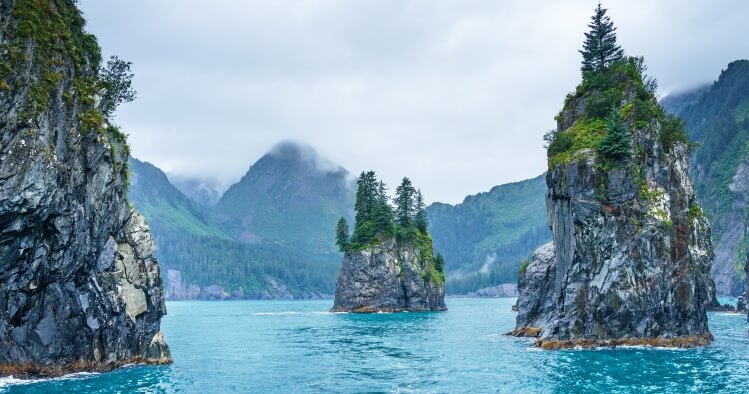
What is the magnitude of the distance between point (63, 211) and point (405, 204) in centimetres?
12350

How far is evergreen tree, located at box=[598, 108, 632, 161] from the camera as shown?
6356 centimetres

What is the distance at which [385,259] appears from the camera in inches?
5817

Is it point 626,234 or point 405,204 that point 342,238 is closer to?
point 405,204

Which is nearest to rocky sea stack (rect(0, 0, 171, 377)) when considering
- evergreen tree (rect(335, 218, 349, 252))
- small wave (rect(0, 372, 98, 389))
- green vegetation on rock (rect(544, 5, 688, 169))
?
small wave (rect(0, 372, 98, 389))

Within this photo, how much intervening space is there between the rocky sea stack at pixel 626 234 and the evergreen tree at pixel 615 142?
12 cm

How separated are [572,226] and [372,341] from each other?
3071 centimetres

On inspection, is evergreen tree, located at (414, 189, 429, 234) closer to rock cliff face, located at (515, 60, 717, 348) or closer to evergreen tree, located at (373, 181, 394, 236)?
evergreen tree, located at (373, 181, 394, 236)

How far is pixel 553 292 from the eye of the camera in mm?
78438

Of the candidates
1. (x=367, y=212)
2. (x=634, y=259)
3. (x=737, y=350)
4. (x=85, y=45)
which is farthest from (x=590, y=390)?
(x=367, y=212)

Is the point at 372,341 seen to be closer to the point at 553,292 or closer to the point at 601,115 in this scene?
the point at 553,292

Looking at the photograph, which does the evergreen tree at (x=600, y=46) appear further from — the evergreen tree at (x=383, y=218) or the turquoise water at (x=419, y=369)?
the evergreen tree at (x=383, y=218)

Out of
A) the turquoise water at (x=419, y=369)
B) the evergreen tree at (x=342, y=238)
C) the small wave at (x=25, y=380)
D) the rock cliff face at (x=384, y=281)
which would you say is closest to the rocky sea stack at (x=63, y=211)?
the small wave at (x=25, y=380)

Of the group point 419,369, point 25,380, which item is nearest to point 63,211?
point 25,380

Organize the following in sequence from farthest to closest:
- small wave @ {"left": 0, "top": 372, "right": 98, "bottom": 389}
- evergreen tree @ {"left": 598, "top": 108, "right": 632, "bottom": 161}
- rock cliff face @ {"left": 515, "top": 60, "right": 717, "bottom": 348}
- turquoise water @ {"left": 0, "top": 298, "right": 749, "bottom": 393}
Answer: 1. evergreen tree @ {"left": 598, "top": 108, "right": 632, "bottom": 161}
2. rock cliff face @ {"left": 515, "top": 60, "right": 717, "bottom": 348}
3. turquoise water @ {"left": 0, "top": 298, "right": 749, "bottom": 393}
4. small wave @ {"left": 0, "top": 372, "right": 98, "bottom": 389}
